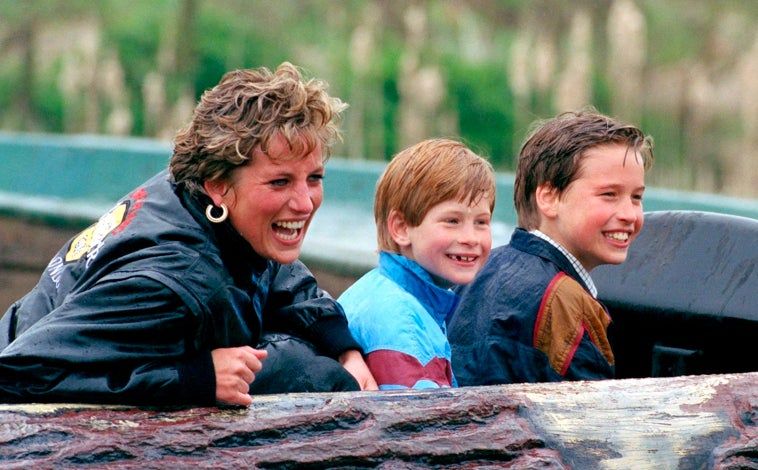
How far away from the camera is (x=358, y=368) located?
99.5 inches

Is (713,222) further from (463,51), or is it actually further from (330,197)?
(463,51)

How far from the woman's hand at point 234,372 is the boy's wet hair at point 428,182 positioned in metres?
0.75

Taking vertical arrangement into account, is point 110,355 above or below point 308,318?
above

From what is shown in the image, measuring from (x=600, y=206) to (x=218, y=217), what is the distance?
3.57ft

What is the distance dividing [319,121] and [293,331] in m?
0.51

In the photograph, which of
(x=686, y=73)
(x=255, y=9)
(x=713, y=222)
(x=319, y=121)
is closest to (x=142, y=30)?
(x=255, y=9)

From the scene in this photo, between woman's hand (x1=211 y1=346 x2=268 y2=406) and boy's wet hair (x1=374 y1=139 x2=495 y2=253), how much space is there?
753 mm

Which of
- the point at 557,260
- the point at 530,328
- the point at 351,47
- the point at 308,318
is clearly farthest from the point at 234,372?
the point at 351,47

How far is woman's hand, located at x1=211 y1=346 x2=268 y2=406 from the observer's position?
1967mm

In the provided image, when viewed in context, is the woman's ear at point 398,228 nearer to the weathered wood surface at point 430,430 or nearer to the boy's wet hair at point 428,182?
the boy's wet hair at point 428,182

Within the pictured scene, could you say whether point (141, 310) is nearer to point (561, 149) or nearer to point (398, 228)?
point (398, 228)

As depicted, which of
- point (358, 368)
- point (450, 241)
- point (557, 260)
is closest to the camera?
point (358, 368)

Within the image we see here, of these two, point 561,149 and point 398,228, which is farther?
point 561,149

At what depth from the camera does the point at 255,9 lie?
11.4 metres
